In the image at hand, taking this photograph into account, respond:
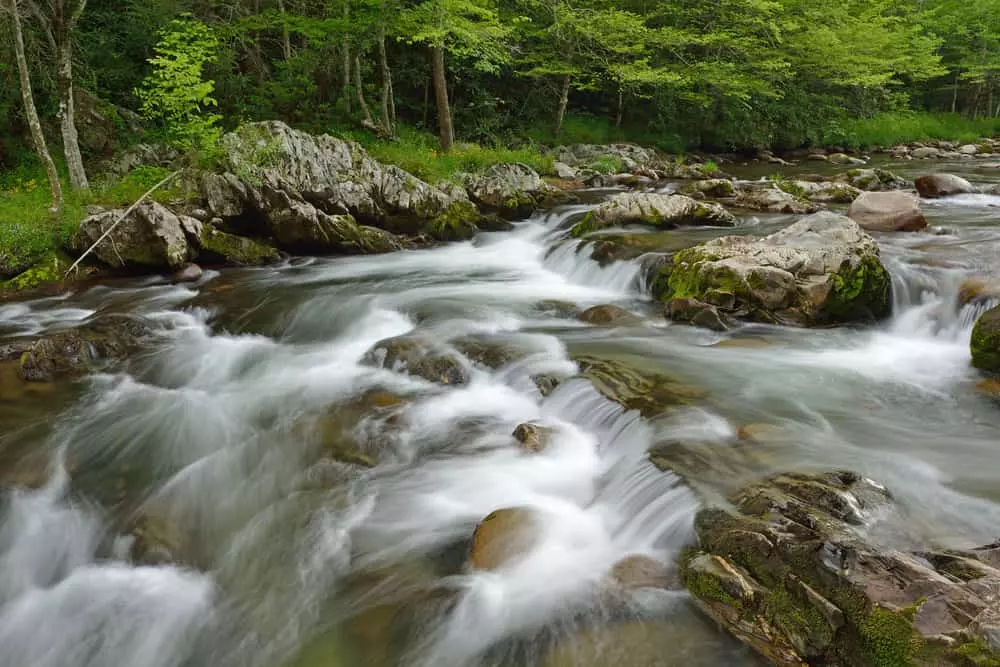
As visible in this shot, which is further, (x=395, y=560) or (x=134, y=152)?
(x=134, y=152)

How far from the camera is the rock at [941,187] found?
49.4 ft

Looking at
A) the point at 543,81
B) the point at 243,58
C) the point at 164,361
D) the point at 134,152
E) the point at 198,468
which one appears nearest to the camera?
the point at 198,468

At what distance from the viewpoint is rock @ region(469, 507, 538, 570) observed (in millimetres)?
4023

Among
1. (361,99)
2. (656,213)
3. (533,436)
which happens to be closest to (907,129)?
(656,213)

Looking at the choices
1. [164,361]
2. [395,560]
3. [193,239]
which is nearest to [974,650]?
[395,560]

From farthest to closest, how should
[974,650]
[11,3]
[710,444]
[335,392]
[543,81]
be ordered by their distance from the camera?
[543,81] < [11,3] < [335,392] < [710,444] < [974,650]

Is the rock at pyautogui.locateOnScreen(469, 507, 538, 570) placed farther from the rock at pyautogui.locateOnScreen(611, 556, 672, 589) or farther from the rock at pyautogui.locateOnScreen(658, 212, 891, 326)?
the rock at pyautogui.locateOnScreen(658, 212, 891, 326)

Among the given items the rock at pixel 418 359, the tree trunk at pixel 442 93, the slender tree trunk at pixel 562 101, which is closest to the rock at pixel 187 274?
the rock at pixel 418 359

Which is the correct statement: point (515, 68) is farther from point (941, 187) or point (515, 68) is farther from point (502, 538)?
point (502, 538)

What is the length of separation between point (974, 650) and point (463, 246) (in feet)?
38.0

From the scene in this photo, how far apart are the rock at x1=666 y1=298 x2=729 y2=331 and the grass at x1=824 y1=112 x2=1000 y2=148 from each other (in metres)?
25.7

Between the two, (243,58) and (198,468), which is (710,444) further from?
(243,58)

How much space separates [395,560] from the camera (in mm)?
4238

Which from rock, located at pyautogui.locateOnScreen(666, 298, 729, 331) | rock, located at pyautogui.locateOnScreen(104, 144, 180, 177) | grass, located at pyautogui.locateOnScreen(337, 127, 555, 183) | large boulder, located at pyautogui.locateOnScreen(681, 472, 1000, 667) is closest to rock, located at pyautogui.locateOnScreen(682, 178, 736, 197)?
grass, located at pyautogui.locateOnScreen(337, 127, 555, 183)
